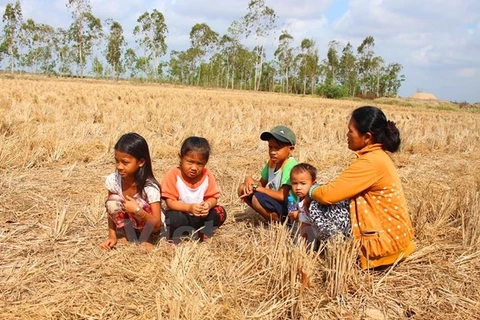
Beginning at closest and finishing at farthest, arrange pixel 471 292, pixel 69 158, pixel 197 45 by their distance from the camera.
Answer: pixel 471 292, pixel 69 158, pixel 197 45

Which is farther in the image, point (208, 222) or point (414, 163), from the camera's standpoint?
point (414, 163)

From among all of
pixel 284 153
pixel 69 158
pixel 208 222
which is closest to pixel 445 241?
pixel 284 153

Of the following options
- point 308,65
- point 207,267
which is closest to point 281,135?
point 207,267

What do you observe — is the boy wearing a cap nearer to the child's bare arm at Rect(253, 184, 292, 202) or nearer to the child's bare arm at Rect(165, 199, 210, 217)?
the child's bare arm at Rect(253, 184, 292, 202)

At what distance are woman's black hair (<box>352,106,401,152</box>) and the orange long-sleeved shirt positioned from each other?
0.05 metres

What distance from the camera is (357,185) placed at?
2.21 meters

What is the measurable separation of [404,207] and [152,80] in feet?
158

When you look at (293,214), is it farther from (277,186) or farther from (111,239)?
(111,239)

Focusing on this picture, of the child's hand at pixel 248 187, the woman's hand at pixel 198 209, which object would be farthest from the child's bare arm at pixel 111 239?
the child's hand at pixel 248 187

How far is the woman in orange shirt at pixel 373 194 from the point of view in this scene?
2.21 m

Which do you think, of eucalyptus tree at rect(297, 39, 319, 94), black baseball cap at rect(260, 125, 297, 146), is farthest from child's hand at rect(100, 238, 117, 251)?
eucalyptus tree at rect(297, 39, 319, 94)

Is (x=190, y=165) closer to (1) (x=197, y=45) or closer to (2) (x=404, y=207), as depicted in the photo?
(2) (x=404, y=207)

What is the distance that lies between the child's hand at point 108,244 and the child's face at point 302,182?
1.27 meters

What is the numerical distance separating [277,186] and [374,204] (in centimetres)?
99
